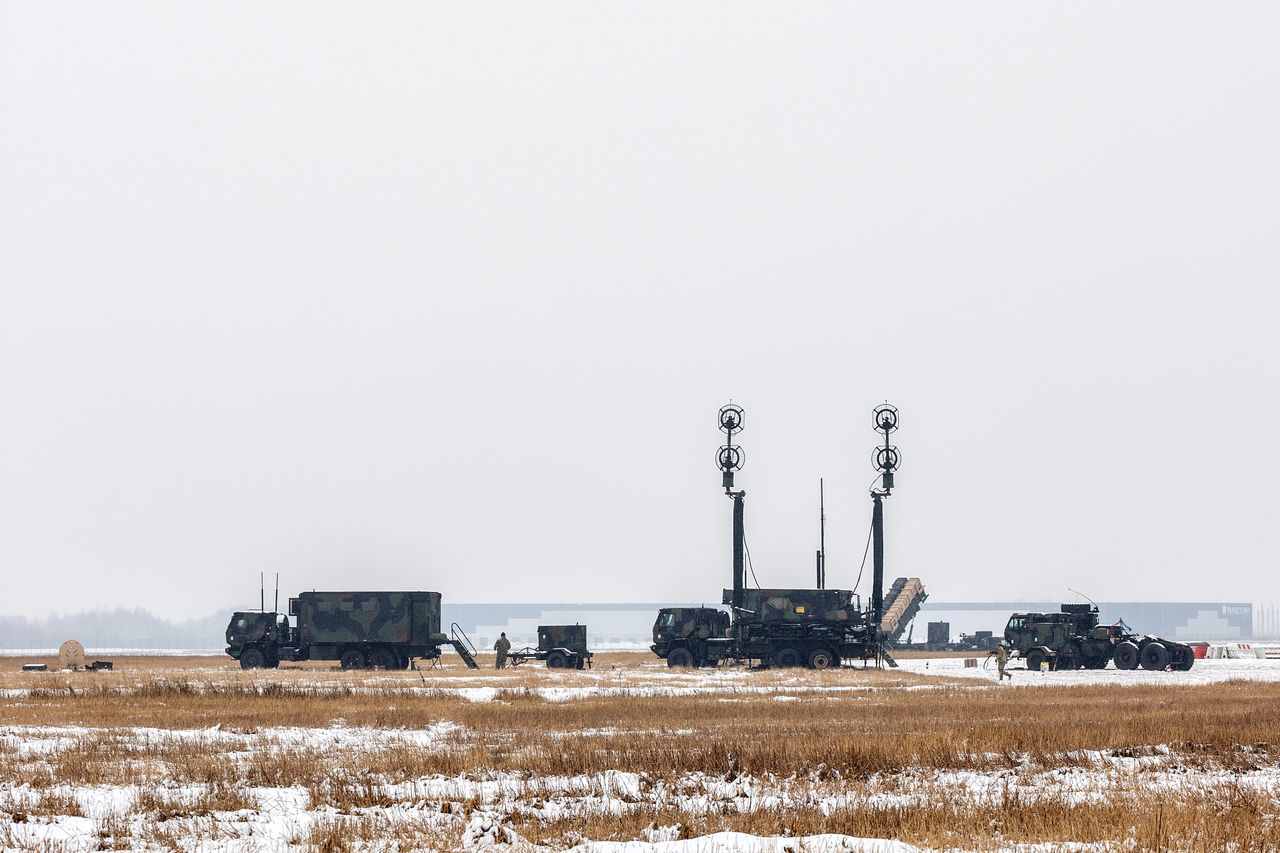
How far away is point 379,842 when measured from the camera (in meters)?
12.1

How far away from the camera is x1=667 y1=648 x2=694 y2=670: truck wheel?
2120 inches

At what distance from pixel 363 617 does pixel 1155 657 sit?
28.5 m

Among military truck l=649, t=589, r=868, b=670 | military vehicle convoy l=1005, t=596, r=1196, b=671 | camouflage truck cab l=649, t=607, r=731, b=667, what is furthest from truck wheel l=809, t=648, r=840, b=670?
military vehicle convoy l=1005, t=596, r=1196, b=671

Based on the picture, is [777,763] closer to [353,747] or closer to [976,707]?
[353,747]

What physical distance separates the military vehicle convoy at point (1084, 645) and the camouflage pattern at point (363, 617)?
21.7 m

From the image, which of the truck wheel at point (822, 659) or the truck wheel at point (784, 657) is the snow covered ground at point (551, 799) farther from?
the truck wheel at point (784, 657)

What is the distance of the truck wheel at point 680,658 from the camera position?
177 ft

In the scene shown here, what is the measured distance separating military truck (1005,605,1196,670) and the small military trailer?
1625 centimetres

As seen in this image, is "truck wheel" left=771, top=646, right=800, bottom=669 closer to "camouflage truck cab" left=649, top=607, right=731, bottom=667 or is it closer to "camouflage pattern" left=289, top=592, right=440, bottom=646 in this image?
"camouflage truck cab" left=649, top=607, right=731, bottom=667

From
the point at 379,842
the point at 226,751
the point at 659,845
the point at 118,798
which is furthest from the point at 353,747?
the point at 659,845

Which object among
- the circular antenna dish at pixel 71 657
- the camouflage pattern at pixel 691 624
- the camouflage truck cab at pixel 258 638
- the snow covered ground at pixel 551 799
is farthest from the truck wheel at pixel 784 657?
the snow covered ground at pixel 551 799

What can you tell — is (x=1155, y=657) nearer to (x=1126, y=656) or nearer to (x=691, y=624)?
(x=1126, y=656)

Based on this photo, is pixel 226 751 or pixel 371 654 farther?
pixel 371 654

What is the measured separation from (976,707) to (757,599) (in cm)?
2624
